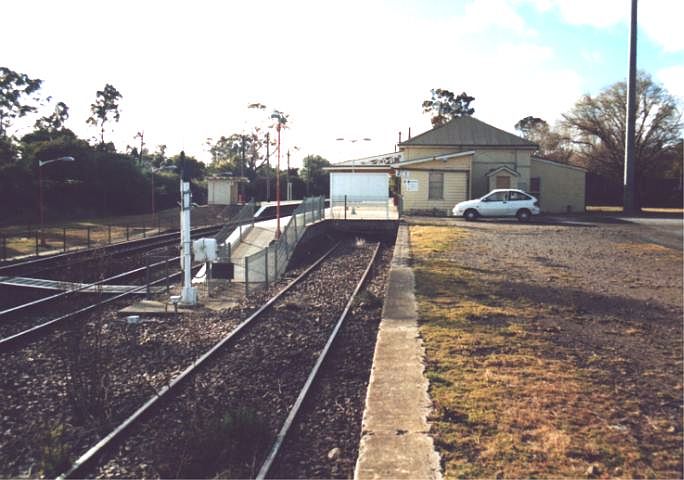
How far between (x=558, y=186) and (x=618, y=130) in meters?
13.2

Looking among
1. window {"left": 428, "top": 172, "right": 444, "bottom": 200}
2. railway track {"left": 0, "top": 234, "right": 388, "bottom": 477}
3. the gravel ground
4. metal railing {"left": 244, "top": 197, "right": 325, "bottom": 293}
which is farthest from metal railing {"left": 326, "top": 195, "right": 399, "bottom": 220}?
the gravel ground

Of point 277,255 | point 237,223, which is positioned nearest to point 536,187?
point 237,223

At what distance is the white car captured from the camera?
32594 millimetres

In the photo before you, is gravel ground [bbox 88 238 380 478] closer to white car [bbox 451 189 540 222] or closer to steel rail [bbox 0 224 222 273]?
steel rail [bbox 0 224 222 273]

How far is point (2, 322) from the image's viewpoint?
12.7 m

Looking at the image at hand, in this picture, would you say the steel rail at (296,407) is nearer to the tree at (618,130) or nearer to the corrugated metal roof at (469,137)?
the corrugated metal roof at (469,137)

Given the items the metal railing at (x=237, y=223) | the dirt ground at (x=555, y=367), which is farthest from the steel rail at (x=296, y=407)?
the metal railing at (x=237, y=223)

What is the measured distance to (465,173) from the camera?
37.0m

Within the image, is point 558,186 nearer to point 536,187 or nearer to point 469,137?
point 536,187

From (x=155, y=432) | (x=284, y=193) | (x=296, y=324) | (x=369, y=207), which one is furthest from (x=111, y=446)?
(x=284, y=193)

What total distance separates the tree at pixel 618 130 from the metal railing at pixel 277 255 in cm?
3131

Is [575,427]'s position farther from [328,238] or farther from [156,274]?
[328,238]

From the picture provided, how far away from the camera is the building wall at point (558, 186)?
40906 mm

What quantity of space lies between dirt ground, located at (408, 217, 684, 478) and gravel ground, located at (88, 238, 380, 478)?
1588mm
